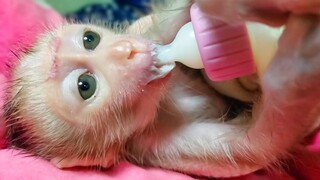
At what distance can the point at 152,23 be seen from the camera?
1504mm

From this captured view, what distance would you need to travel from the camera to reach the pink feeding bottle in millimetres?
1067

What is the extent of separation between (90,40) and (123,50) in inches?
5.2

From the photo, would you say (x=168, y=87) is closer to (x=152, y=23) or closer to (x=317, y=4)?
(x=152, y=23)

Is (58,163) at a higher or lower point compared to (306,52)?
lower

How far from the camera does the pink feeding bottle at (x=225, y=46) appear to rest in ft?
3.50

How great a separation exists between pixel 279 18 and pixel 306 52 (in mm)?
59

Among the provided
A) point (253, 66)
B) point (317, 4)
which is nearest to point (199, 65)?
point (253, 66)

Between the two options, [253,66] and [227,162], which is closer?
[253,66]

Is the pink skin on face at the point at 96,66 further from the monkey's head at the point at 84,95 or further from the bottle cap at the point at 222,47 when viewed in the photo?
the bottle cap at the point at 222,47

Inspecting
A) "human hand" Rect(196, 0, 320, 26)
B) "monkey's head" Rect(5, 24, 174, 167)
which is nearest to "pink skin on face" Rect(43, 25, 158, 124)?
"monkey's head" Rect(5, 24, 174, 167)

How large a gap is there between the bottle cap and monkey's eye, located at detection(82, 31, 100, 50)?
0.90 feet

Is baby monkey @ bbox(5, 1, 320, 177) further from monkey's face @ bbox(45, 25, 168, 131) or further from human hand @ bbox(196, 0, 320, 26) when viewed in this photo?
human hand @ bbox(196, 0, 320, 26)

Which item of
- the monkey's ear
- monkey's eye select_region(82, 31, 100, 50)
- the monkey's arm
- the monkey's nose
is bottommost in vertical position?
the monkey's ear

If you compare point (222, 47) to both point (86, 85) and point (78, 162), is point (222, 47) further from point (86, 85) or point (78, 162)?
point (78, 162)
